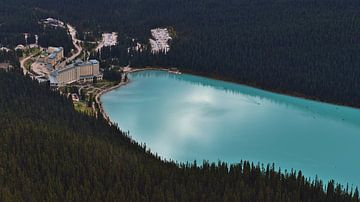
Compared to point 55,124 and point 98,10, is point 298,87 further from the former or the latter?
point 98,10

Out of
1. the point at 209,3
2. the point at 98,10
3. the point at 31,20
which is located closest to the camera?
the point at 31,20

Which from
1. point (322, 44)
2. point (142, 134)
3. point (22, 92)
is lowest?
point (142, 134)

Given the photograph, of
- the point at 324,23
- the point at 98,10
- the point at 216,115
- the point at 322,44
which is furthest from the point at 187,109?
the point at 98,10

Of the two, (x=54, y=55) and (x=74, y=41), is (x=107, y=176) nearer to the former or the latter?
(x=54, y=55)

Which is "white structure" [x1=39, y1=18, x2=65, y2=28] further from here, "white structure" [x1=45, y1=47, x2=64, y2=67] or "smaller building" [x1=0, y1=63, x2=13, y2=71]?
"smaller building" [x1=0, y1=63, x2=13, y2=71]

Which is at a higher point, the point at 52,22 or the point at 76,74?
the point at 52,22

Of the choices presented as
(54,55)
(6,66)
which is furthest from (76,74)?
(54,55)

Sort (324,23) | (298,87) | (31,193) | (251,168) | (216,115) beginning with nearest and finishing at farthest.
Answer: (31,193), (251,168), (216,115), (298,87), (324,23)
